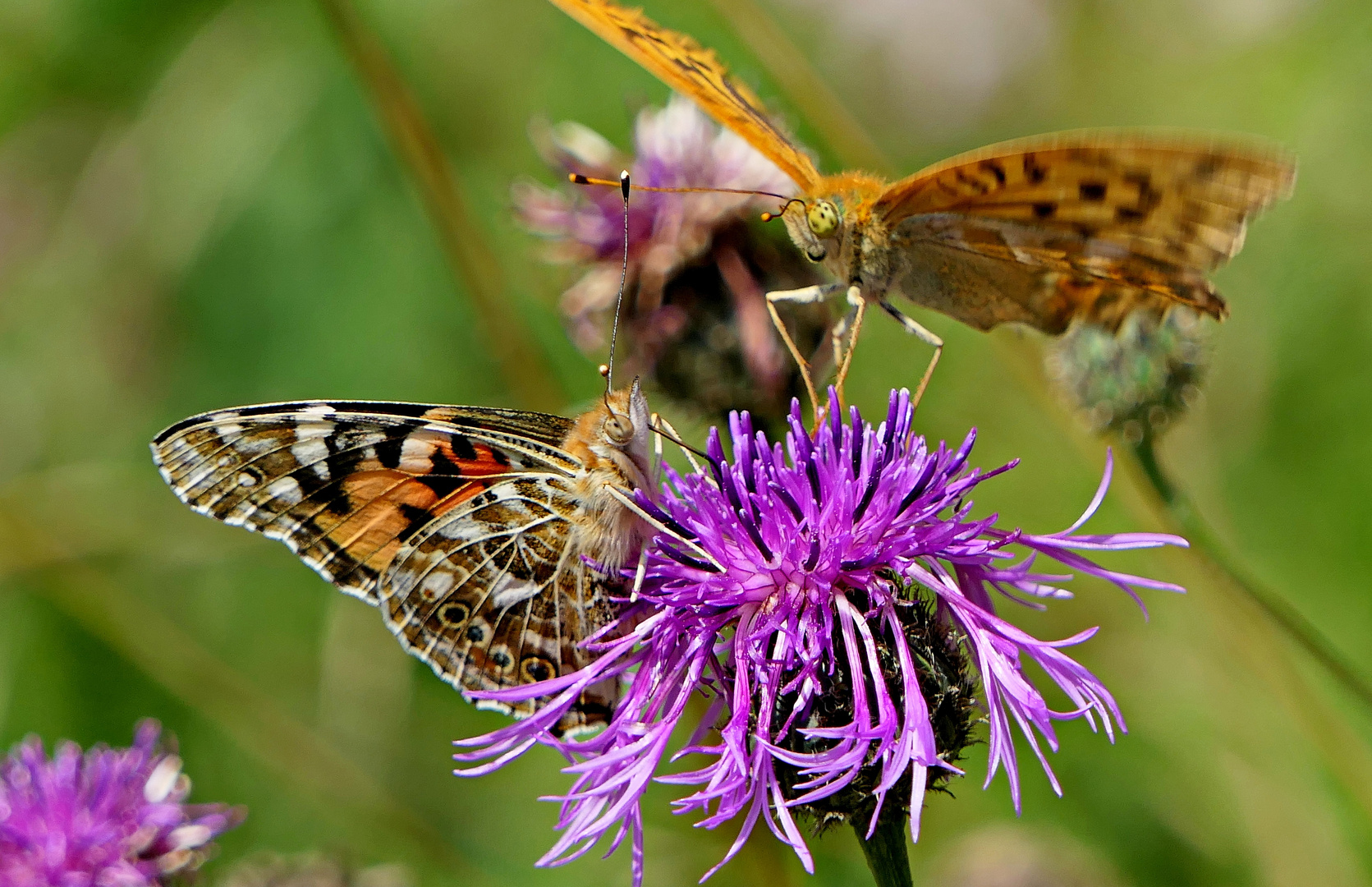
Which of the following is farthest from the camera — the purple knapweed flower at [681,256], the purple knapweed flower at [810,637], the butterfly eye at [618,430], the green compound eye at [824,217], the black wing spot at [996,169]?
the purple knapweed flower at [681,256]

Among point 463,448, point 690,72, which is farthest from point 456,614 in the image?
point 690,72

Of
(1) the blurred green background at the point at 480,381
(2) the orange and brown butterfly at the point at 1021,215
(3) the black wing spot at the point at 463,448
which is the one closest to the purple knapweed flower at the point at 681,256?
(1) the blurred green background at the point at 480,381

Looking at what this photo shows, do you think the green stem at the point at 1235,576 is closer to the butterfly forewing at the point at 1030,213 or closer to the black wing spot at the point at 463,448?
the butterfly forewing at the point at 1030,213

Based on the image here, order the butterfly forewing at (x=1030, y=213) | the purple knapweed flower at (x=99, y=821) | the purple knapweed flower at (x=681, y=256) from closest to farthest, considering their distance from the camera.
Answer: the butterfly forewing at (x=1030, y=213)
the purple knapweed flower at (x=99, y=821)
the purple knapweed flower at (x=681, y=256)

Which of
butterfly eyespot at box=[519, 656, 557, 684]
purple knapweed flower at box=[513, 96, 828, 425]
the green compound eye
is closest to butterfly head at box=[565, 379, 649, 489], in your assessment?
butterfly eyespot at box=[519, 656, 557, 684]

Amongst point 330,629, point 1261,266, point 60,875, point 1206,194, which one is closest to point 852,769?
point 1206,194

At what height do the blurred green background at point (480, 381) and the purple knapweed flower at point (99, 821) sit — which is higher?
the blurred green background at point (480, 381)

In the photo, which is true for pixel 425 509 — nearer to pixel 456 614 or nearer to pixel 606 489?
pixel 456 614
